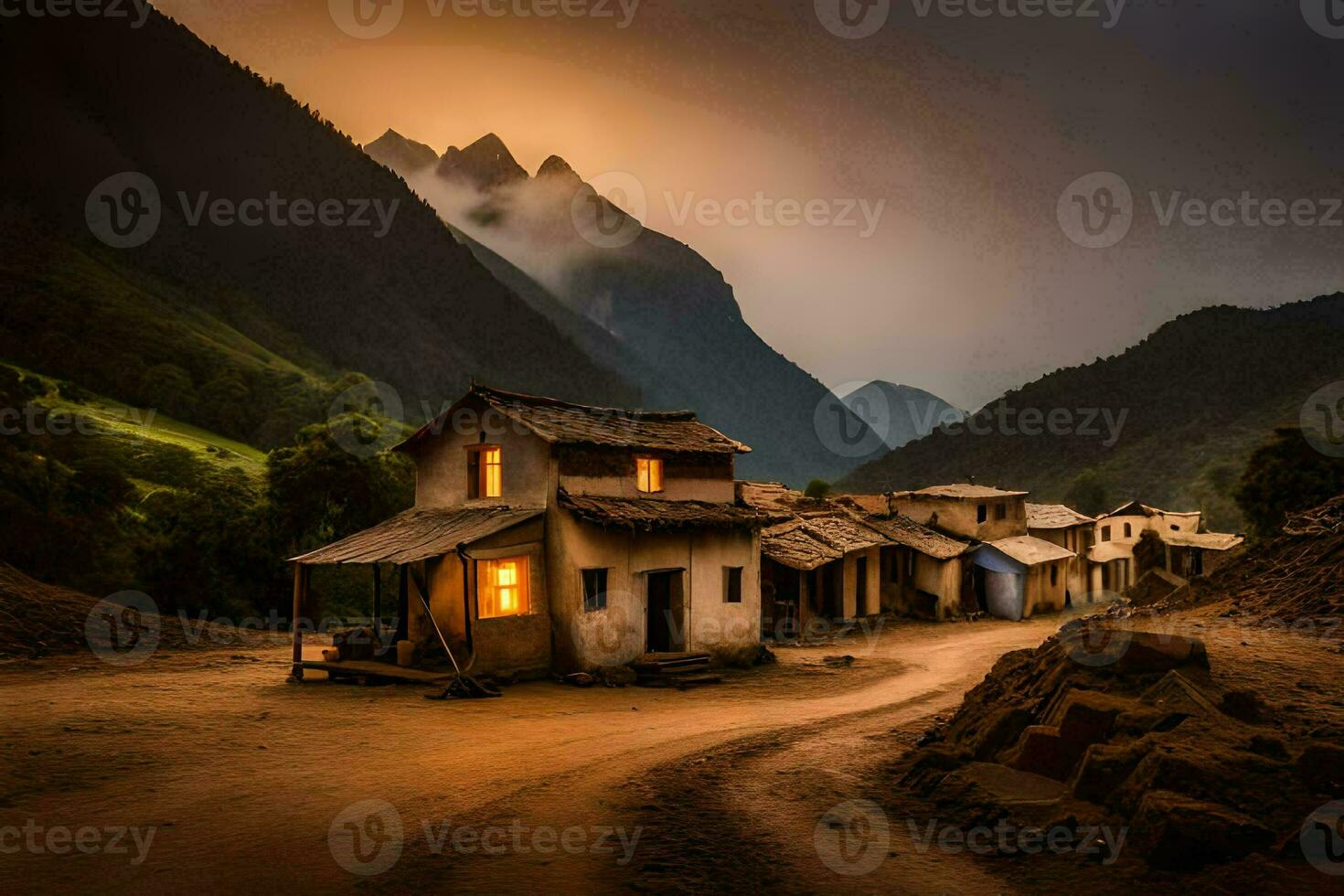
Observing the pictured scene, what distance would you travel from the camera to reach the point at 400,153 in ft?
610

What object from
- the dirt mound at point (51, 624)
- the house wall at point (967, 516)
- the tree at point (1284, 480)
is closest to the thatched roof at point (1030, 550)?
the house wall at point (967, 516)

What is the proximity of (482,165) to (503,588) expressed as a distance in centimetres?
18268

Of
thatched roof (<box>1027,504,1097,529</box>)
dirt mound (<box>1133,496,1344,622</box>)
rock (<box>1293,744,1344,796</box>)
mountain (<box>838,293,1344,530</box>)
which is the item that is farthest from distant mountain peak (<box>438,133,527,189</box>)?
rock (<box>1293,744,1344,796</box>)

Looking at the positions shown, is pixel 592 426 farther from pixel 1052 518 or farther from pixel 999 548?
pixel 1052 518

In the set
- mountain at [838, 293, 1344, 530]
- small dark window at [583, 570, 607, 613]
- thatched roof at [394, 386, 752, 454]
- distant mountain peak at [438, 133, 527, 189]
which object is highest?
distant mountain peak at [438, 133, 527, 189]

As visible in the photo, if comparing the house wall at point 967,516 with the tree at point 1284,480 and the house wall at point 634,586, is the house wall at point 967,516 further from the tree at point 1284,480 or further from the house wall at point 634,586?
the house wall at point 634,586

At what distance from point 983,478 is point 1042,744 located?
75.0 metres

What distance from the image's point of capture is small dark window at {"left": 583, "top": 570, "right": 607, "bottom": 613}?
19.5m

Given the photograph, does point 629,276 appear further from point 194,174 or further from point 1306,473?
point 1306,473

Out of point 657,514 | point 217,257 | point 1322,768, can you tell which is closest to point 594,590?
point 657,514

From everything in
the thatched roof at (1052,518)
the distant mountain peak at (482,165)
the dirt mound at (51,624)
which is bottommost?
the dirt mound at (51,624)

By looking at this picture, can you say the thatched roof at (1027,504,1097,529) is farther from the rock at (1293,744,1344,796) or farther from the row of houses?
the rock at (1293,744,1344,796)

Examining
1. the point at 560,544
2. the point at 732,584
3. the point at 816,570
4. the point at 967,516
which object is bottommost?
the point at 816,570

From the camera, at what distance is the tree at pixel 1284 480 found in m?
31.4
